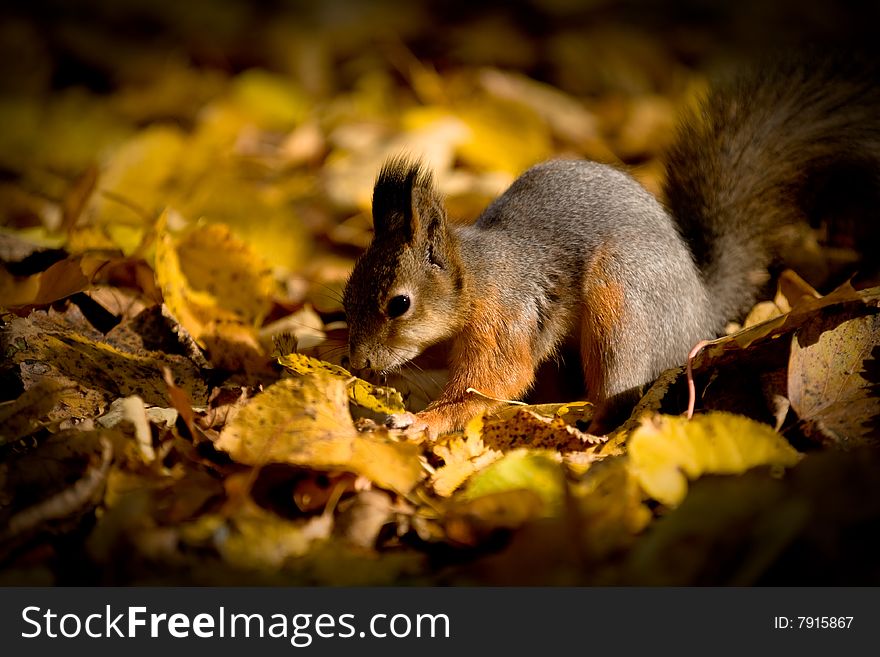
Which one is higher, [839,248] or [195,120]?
[195,120]

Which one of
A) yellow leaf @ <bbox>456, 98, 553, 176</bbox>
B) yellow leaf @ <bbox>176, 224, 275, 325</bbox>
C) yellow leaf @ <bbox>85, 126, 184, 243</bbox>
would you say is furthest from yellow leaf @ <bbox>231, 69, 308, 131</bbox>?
yellow leaf @ <bbox>176, 224, 275, 325</bbox>

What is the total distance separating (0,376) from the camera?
3.94 feet

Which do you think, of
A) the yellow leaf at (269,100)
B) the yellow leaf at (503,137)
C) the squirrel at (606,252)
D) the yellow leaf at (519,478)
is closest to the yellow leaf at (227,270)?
the squirrel at (606,252)

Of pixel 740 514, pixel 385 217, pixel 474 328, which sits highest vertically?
pixel 385 217

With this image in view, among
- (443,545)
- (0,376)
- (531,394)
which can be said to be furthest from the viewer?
(531,394)

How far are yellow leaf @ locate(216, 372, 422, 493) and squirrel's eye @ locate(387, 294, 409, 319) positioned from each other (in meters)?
0.30

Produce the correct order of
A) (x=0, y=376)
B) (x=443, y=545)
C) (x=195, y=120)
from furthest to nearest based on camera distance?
(x=195, y=120) → (x=0, y=376) → (x=443, y=545)

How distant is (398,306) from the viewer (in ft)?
4.40

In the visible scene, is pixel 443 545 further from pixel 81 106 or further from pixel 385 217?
pixel 81 106

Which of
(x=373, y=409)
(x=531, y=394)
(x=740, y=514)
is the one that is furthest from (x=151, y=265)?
(x=740, y=514)

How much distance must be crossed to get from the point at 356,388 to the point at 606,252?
1.47 ft

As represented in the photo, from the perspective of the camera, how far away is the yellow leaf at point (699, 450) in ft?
3.04

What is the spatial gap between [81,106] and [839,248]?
6.91ft

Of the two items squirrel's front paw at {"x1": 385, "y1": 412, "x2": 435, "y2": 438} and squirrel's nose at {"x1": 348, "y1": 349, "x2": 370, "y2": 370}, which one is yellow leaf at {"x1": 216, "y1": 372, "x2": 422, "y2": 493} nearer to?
squirrel's front paw at {"x1": 385, "y1": 412, "x2": 435, "y2": 438}
